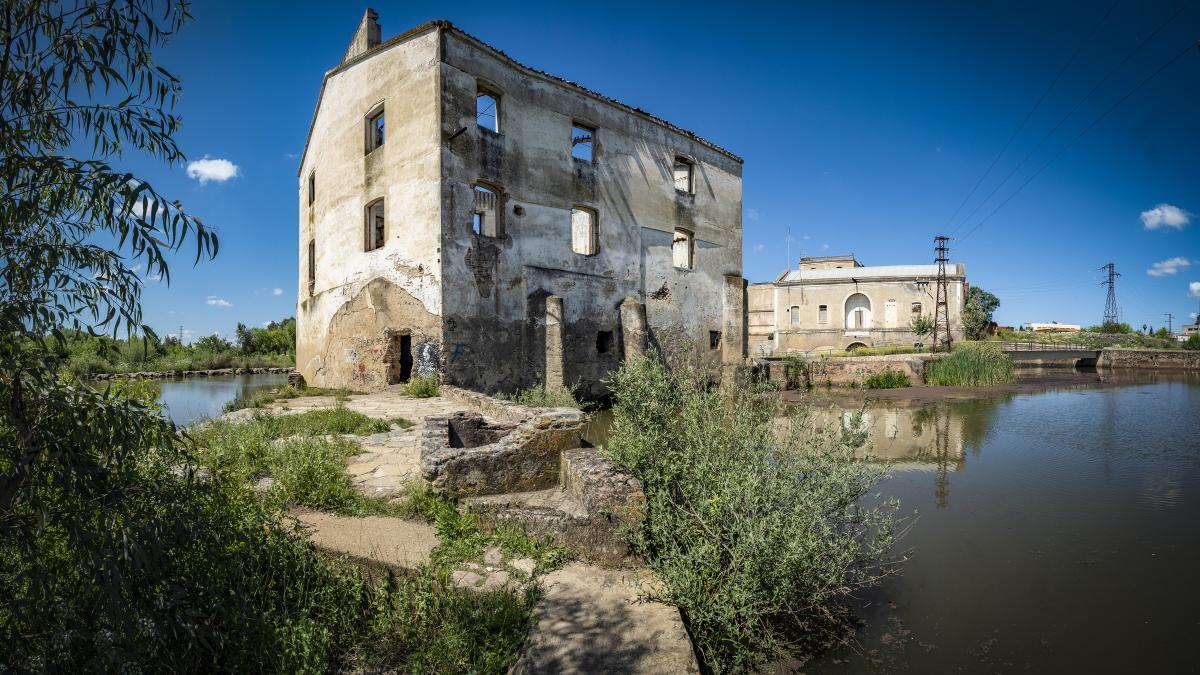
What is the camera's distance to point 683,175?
2008 cm

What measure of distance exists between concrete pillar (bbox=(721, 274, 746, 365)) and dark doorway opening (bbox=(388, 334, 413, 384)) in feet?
38.1

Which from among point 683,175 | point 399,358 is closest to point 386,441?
point 399,358

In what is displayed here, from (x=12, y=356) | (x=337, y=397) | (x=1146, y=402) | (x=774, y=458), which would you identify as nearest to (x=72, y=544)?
(x=12, y=356)

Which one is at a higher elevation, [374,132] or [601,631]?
[374,132]

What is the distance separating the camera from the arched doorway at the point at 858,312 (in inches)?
1499

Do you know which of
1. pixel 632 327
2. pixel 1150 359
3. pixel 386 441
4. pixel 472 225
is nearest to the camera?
pixel 386 441

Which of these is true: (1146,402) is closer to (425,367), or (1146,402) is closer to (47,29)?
(425,367)

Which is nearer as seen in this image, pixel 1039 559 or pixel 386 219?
pixel 1039 559

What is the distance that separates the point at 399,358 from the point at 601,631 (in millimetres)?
11132

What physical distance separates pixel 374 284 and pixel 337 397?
3.61 meters

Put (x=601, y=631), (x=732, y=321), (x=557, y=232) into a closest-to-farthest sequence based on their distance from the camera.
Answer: (x=601, y=631)
(x=557, y=232)
(x=732, y=321)

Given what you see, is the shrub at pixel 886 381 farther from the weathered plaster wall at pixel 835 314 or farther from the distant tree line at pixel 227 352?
the distant tree line at pixel 227 352

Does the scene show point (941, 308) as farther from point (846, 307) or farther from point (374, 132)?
point (374, 132)

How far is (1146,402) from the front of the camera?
17.2 metres
